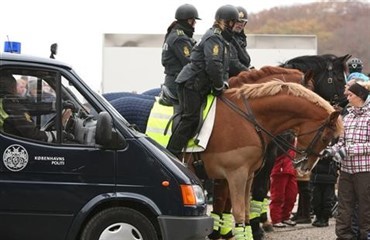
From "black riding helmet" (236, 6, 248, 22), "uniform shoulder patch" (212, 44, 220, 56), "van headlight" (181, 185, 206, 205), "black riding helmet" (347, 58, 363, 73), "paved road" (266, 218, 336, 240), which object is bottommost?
"paved road" (266, 218, 336, 240)

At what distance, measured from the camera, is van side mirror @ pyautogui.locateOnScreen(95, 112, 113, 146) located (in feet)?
20.9

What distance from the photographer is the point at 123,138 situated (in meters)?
6.67

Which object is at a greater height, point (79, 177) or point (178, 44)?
point (178, 44)

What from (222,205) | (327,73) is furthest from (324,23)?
(222,205)

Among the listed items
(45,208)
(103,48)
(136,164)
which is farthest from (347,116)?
(103,48)

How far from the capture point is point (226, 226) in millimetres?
8719

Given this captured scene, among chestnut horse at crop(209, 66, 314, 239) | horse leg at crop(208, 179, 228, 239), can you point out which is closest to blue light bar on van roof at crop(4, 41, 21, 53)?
chestnut horse at crop(209, 66, 314, 239)

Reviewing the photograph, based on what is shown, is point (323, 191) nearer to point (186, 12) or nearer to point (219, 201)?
point (219, 201)

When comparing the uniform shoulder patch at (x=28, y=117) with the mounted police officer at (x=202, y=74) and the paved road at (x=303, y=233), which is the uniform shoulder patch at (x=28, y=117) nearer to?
the mounted police officer at (x=202, y=74)

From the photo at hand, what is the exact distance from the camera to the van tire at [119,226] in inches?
255

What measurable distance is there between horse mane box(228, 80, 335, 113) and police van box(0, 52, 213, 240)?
1.89 metres

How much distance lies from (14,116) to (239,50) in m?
3.78

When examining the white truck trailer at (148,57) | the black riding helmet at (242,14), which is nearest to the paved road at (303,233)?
the black riding helmet at (242,14)

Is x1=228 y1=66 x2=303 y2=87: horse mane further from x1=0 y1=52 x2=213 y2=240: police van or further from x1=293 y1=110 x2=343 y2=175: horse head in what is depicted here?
x1=0 y1=52 x2=213 y2=240: police van
